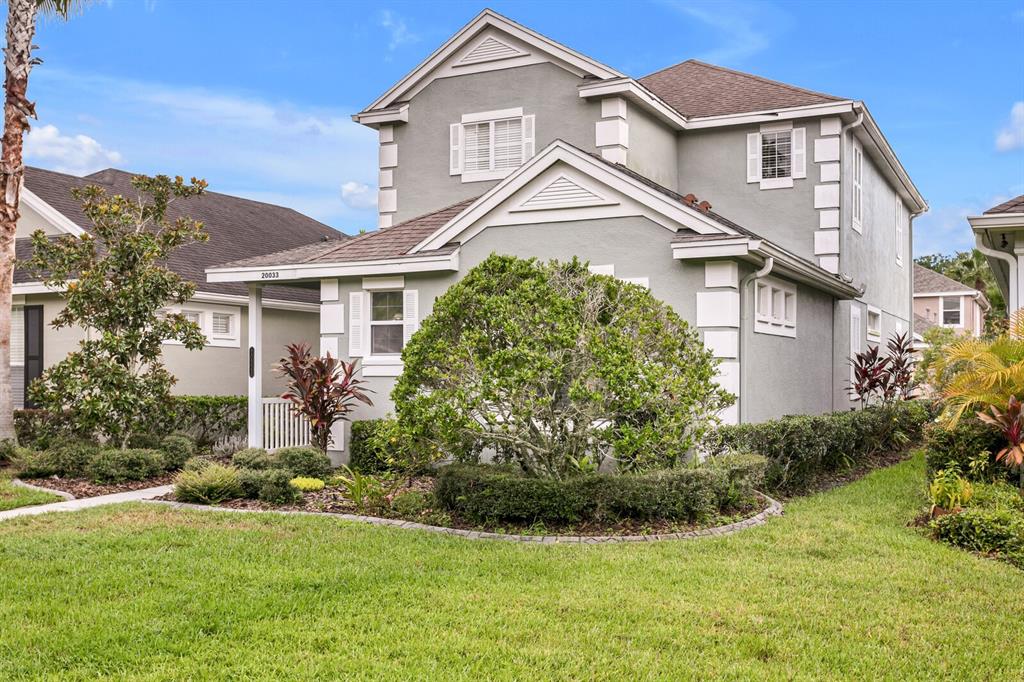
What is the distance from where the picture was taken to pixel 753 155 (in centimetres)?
1684

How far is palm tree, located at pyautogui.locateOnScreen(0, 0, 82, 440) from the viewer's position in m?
14.7

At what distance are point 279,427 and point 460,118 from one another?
6.51 meters

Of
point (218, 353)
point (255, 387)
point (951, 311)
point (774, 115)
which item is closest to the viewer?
point (255, 387)

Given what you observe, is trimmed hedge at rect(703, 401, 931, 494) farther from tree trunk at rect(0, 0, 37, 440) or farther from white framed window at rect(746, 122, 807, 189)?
tree trunk at rect(0, 0, 37, 440)

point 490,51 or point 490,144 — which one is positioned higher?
point 490,51

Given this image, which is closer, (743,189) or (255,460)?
(255,460)

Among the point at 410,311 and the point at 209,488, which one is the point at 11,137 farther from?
the point at 209,488

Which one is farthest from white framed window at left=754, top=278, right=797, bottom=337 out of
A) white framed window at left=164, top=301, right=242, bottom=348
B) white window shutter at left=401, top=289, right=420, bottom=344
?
white framed window at left=164, top=301, right=242, bottom=348

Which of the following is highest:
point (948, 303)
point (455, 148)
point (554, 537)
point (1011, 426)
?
point (455, 148)

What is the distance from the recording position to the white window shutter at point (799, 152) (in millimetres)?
16359

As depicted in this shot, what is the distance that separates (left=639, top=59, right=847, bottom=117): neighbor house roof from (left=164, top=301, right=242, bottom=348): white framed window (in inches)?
396

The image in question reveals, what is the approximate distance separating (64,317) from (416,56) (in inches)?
314

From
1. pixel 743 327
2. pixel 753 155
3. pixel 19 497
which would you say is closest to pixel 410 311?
pixel 743 327

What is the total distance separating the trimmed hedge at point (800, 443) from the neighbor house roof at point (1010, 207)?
3483mm
